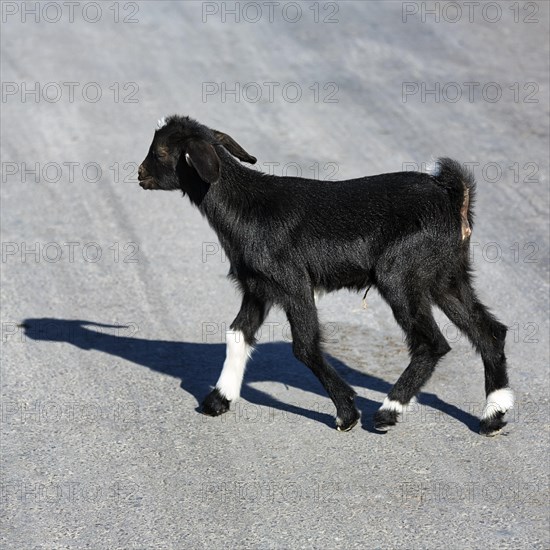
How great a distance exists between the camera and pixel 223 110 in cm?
1229

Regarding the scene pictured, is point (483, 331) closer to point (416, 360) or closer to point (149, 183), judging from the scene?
point (416, 360)

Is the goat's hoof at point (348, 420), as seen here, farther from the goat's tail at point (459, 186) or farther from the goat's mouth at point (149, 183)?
the goat's mouth at point (149, 183)

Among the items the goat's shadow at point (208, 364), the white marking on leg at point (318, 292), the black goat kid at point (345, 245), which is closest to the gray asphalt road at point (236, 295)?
the goat's shadow at point (208, 364)

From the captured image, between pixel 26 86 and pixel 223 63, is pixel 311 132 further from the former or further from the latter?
pixel 26 86

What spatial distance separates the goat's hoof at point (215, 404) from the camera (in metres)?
6.99

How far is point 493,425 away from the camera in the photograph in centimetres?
671

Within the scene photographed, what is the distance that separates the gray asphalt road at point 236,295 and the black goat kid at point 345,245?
17.4 inches

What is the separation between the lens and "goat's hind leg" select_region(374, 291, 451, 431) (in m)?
6.68

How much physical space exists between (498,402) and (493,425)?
5.8 inches

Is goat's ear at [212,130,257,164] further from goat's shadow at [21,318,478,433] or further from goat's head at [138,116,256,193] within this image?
goat's shadow at [21,318,478,433]

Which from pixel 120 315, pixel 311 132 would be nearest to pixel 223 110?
pixel 311 132

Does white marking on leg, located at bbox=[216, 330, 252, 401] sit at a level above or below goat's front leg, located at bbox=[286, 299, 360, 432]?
below

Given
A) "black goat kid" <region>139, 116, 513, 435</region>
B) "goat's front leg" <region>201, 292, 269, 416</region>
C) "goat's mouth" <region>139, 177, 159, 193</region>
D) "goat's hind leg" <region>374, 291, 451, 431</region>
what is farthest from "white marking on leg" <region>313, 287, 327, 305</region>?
"goat's mouth" <region>139, 177, 159, 193</region>

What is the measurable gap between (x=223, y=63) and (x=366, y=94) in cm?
193
